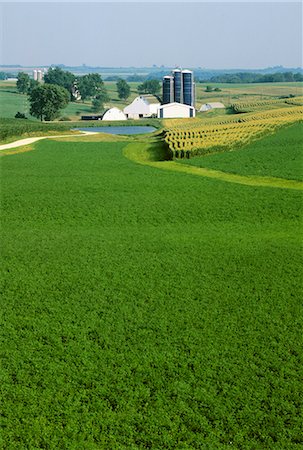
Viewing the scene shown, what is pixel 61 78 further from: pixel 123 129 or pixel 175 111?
pixel 123 129

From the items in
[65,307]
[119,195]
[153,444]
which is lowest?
[153,444]

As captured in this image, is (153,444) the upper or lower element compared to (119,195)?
lower

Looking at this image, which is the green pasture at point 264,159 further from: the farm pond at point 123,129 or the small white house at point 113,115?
the small white house at point 113,115

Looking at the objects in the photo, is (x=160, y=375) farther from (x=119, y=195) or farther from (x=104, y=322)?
(x=119, y=195)

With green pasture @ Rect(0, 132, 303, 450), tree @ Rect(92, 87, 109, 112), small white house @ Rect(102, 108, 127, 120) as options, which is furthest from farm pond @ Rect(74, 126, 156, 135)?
green pasture @ Rect(0, 132, 303, 450)

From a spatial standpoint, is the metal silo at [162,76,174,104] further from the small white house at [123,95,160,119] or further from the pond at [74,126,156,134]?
the pond at [74,126,156,134]

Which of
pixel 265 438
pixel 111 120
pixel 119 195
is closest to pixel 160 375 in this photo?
pixel 265 438

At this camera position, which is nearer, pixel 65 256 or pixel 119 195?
pixel 65 256
